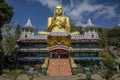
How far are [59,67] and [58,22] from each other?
8.68 metres

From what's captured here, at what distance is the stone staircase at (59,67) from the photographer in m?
28.3

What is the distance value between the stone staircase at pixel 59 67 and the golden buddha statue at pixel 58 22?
222 inches

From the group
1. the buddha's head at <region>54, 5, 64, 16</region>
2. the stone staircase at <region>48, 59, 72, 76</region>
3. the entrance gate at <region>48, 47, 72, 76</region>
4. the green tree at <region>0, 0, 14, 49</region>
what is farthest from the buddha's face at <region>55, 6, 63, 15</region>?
the green tree at <region>0, 0, 14, 49</region>

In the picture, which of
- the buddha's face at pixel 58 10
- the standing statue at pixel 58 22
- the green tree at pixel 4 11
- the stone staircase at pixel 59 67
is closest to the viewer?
the green tree at pixel 4 11

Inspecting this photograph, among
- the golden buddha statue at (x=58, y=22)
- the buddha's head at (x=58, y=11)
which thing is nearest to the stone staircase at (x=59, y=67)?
the golden buddha statue at (x=58, y=22)

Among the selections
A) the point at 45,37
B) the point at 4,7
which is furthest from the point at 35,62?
the point at 4,7

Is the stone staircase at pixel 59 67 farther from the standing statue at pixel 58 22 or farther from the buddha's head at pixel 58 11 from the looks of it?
the buddha's head at pixel 58 11

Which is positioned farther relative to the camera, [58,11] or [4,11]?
[58,11]

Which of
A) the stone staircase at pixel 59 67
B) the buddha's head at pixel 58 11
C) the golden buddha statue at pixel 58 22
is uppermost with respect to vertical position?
the buddha's head at pixel 58 11

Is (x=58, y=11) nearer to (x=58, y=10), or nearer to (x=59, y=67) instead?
(x=58, y=10)

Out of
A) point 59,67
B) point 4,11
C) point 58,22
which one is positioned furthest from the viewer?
point 58,22

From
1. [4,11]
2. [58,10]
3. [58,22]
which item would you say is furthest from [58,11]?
[4,11]

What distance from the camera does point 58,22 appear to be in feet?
116

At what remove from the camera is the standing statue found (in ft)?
115
